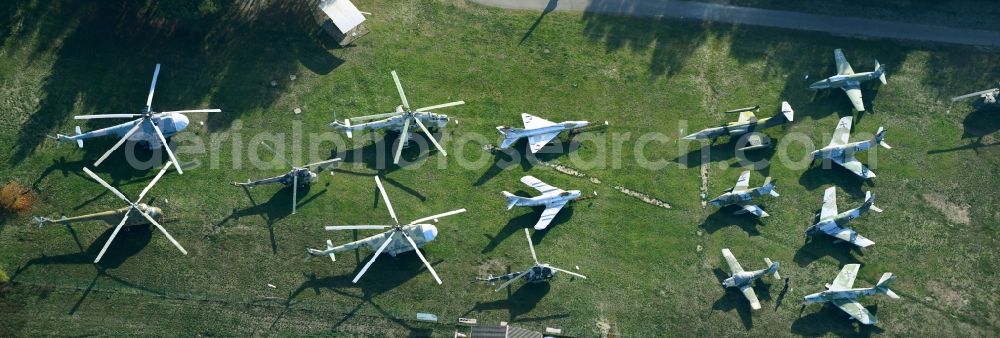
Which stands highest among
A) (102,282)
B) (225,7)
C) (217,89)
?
(225,7)

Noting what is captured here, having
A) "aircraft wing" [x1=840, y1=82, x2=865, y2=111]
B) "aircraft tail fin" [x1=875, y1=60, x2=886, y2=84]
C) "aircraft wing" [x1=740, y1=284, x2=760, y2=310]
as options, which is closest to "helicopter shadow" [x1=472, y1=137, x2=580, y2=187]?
"aircraft wing" [x1=740, y1=284, x2=760, y2=310]

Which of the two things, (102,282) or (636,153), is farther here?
(636,153)

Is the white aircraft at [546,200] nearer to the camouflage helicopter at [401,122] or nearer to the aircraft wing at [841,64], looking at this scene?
the camouflage helicopter at [401,122]

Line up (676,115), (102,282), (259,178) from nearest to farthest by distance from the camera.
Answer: (102,282)
(259,178)
(676,115)

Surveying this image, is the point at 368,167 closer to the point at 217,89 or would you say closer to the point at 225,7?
the point at 217,89

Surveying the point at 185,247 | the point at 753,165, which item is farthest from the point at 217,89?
the point at 753,165

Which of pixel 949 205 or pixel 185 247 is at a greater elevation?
pixel 949 205

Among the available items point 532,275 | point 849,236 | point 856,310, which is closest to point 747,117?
point 849,236
